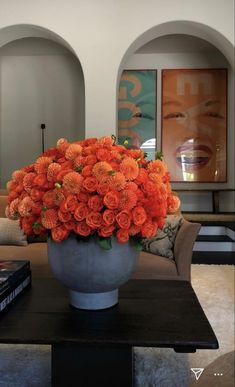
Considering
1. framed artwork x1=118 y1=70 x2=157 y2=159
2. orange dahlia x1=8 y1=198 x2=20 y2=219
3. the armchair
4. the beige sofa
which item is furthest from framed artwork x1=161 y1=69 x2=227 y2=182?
orange dahlia x1=8 y1=198 x2=20 y2=219

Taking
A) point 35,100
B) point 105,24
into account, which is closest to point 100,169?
point 105,24

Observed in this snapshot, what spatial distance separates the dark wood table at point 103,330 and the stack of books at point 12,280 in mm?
36

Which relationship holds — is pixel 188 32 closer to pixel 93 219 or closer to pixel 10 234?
pixel 10 234

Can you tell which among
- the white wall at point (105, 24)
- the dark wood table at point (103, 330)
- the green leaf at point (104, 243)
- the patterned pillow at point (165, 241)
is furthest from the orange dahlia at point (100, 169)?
the white wall at point (105, 24)

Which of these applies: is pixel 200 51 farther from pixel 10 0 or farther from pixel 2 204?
pixel 2 204

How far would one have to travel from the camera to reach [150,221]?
1331 millimetres

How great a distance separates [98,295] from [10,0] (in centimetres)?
400

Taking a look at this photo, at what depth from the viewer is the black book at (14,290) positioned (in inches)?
56.0

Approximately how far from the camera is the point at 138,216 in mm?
1270

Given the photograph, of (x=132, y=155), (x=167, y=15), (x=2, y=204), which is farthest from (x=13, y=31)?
(x=132, y=155)

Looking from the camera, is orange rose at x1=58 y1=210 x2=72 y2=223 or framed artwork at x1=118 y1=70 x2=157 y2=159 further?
framed artwork at x1=118 y1=70 x2=157 y2=159

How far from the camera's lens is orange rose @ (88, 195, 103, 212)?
1246mm

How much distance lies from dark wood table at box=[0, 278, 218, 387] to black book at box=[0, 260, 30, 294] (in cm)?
Answer: 9

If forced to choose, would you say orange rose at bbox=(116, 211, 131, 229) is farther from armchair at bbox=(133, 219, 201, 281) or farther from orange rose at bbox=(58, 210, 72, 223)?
armchair at bbox=(133, 219, 201, 281)
